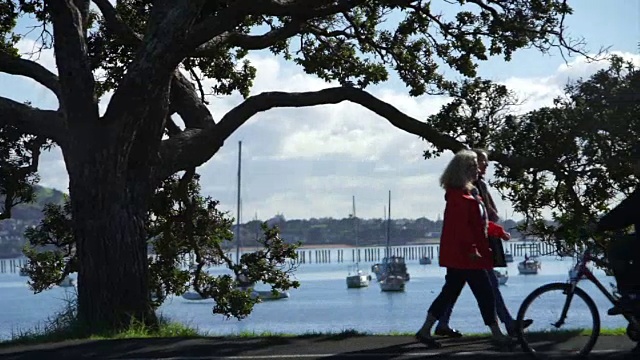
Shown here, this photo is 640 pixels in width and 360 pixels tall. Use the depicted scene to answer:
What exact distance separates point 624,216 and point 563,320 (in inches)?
45.0

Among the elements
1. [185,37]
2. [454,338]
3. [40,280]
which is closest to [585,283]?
[454,338]

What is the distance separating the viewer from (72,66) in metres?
14.1

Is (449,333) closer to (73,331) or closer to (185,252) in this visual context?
(73,331)

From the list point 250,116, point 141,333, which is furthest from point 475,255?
point 250,116

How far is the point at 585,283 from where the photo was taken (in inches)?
401

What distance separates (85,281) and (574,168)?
6.74m

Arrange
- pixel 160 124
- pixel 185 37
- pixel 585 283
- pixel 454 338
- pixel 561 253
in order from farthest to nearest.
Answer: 1. pixel 561 253
2. pixel 160 124
3. pixel 185 37
4. pixel 454 338
5. pixel 585 283

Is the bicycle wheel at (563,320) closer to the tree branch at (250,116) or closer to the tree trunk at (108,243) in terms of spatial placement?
the tree trunk at (108,243)

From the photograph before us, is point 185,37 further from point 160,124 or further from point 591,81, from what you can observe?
point 591,81

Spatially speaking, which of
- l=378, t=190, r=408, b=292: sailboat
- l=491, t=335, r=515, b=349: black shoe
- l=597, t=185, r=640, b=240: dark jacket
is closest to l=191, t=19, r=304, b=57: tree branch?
l=491, t=335, r=515, b=349: black shoe

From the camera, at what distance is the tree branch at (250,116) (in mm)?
15344

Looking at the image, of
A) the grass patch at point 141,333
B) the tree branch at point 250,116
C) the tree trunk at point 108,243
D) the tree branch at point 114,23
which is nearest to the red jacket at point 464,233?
the grass patch at point 141,333

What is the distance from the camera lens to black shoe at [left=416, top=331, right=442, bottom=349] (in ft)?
Answer: 34.4

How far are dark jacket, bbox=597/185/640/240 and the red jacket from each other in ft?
3.98
